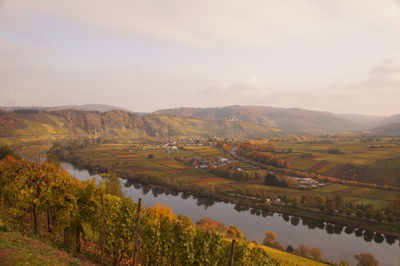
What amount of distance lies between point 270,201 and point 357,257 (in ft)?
97.2

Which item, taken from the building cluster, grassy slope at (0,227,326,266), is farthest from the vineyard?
the building cluster

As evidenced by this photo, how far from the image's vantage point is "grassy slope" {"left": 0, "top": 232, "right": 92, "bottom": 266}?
11948 mm

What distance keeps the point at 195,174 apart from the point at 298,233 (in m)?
51.1

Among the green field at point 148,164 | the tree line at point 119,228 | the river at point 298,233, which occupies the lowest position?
the river at point 298,233

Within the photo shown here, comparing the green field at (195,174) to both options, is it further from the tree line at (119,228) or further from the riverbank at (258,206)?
the tree line at (119,228)

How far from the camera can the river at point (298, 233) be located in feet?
163

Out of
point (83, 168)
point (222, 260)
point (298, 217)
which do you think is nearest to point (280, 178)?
point (298, 217)

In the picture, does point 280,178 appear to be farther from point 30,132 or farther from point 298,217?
point 30,132

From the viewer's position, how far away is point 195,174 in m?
101

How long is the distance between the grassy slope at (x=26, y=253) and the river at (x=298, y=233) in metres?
46.5

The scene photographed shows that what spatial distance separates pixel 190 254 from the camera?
15.8 meters

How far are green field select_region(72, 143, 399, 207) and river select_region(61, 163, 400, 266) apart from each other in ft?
48.0

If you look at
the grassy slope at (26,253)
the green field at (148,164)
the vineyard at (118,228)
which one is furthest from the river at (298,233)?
the grassy slope at (26,253)

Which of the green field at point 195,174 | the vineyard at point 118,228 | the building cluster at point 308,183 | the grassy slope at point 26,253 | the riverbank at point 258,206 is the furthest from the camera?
the building cluster at point 308,183
